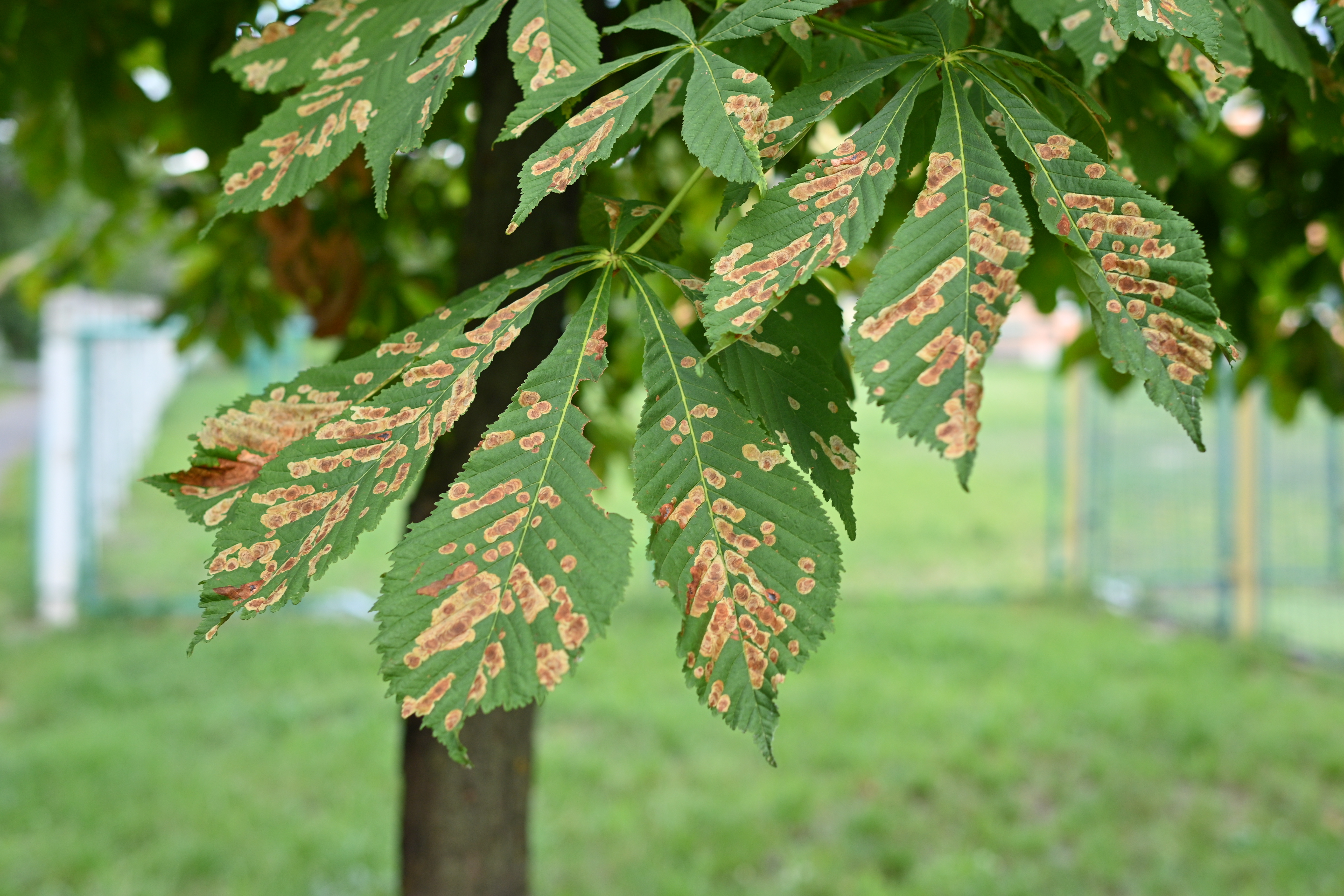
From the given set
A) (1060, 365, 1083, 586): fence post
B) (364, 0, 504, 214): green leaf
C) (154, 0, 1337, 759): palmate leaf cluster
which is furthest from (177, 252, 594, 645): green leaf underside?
(1060, 365, 1083, 586): fence post

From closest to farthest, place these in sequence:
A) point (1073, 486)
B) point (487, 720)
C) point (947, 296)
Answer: point (947, 296) < point (487, 720) < point (1073, 486)

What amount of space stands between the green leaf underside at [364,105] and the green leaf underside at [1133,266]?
1.15ft

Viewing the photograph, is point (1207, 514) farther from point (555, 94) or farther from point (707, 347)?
point (555, 94)

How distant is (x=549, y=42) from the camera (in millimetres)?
640

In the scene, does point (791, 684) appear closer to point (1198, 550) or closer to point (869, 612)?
point (869, 612)

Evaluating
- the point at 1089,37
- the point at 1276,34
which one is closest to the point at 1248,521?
the point at 1276,34

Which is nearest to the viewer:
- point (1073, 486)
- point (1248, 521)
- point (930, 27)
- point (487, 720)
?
point (930, 27)

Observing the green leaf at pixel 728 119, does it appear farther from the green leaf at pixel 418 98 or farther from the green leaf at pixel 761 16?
the green leaf at pixel 418 98

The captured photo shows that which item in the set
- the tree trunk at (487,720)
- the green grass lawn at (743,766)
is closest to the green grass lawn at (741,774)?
the green grass lawn at (743,766)

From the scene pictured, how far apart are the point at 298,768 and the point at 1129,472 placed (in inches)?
168

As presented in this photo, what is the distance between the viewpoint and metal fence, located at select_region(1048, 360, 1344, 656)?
14.8 feet

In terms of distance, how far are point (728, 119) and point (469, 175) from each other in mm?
932

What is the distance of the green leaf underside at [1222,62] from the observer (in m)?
0.72

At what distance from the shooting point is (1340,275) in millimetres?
1827
